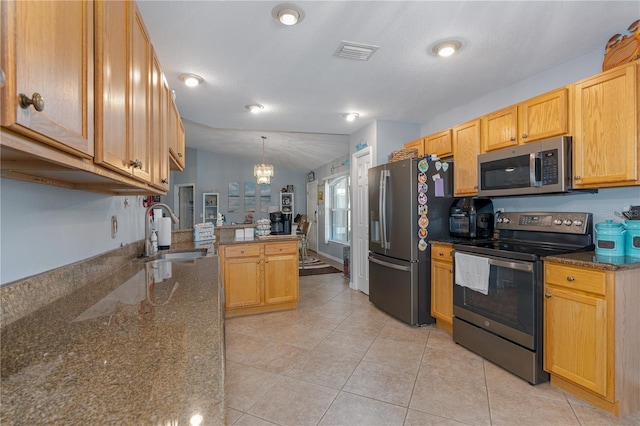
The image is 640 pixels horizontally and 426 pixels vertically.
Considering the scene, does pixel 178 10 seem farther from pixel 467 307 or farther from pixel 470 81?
pixel 467 307

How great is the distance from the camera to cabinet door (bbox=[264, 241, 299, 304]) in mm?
3506

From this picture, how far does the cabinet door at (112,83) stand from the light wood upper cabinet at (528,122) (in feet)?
9.08

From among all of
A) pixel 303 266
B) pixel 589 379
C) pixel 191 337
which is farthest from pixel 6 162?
pixel 303 266

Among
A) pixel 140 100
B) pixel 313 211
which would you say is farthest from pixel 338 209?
pixel 140 100

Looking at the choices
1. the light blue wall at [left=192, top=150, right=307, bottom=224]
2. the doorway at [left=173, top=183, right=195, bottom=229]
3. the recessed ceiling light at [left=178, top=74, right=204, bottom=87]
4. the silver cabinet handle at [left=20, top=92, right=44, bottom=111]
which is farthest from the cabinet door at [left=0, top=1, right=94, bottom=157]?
the doorway at [left=173, top=183, right=195, bottom=229]

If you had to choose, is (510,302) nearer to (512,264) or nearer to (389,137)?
(512,264)

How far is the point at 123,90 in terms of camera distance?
1043 millimetres

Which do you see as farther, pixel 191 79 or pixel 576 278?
pixel 191 79

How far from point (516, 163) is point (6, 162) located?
119 inches

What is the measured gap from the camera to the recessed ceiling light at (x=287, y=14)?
178cm

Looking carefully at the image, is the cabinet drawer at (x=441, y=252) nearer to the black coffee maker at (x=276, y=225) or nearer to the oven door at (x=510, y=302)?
the oven door at (x=510, y=302)

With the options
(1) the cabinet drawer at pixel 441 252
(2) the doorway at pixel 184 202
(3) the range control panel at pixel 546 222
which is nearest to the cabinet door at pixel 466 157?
(3) the range control panel at pixel 546 222

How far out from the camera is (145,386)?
1.94 feet

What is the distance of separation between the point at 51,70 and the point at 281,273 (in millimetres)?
3124
